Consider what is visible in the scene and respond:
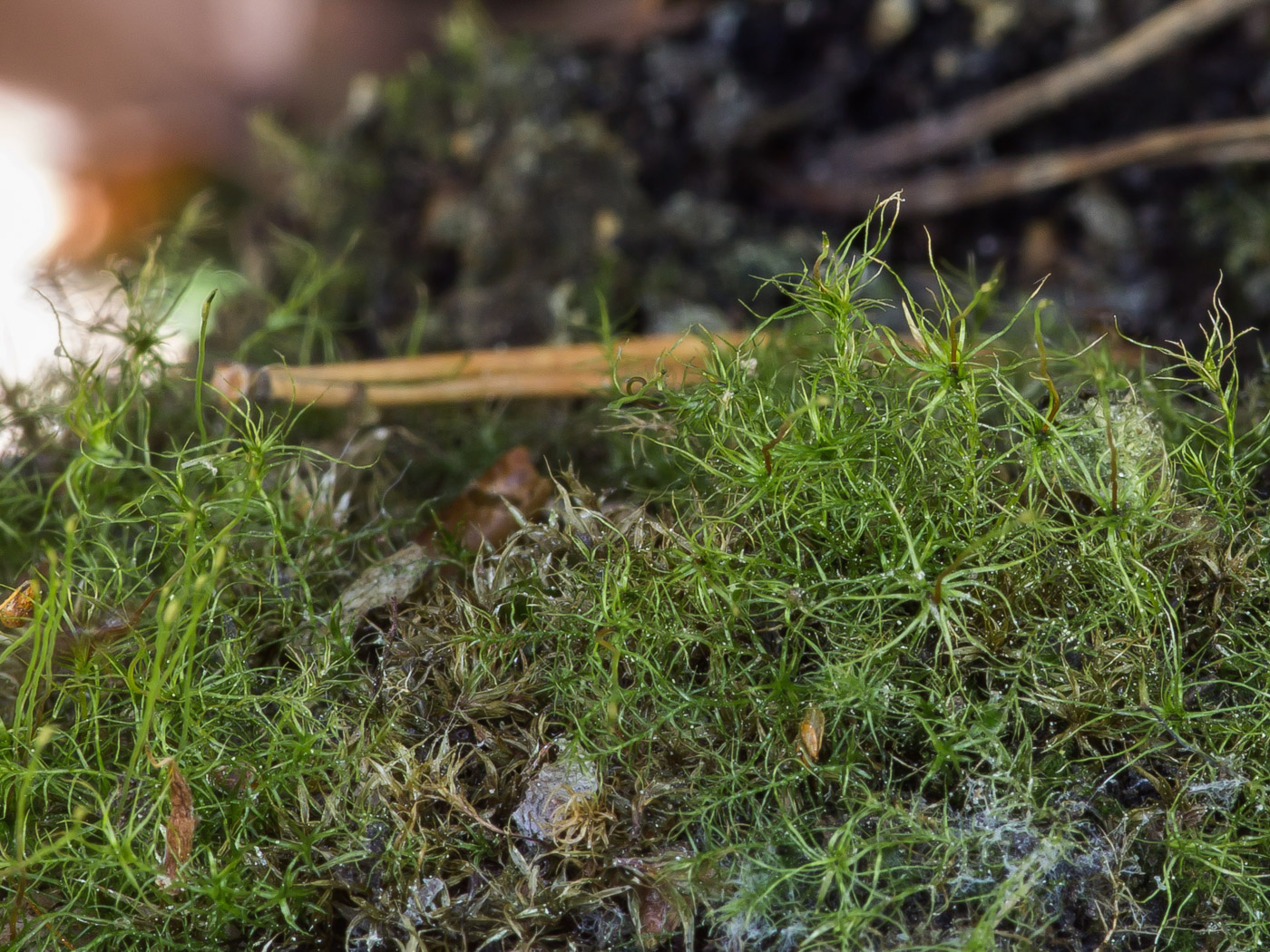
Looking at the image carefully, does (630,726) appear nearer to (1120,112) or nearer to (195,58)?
(1120,112)

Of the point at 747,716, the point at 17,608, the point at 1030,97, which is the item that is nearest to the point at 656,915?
the point at 747,716

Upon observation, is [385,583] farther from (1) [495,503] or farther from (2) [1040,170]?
(2) [1040,170]

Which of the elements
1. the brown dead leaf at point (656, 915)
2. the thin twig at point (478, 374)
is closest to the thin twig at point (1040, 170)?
the thin twig at point (478, 374)

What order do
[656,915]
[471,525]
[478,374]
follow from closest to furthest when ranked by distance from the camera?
1. [656,915]
2. [471,525]
3. [478,374]

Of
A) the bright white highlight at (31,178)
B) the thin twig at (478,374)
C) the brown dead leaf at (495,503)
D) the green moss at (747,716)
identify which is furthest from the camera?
the bright white highlight at (31,178)

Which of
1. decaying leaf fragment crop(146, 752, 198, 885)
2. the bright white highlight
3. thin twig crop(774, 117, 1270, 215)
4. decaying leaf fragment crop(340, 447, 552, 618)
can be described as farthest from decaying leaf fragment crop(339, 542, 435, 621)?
the bright white highlight

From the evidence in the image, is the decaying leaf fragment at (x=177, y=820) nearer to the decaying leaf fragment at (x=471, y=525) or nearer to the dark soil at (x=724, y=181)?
the decaying leaf fragment at (x=471, y=525)
